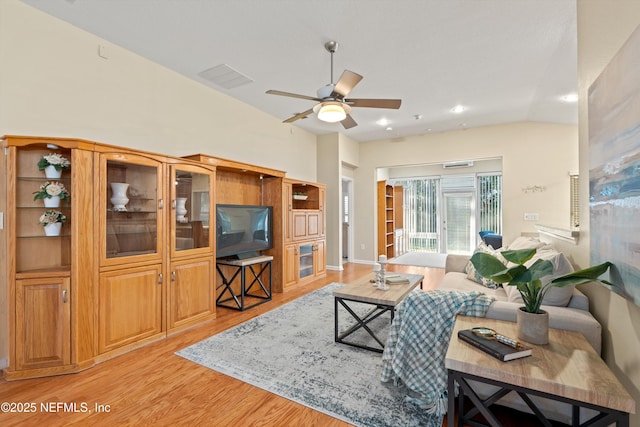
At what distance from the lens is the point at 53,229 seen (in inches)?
95.6

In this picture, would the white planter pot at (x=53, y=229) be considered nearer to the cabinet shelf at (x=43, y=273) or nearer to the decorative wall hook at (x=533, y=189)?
the cabinet shelf at (x=43, y=273)

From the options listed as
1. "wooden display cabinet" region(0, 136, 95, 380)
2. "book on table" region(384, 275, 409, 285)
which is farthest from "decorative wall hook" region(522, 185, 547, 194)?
"wooden display cabinet" region(0, 136, 95, 380)

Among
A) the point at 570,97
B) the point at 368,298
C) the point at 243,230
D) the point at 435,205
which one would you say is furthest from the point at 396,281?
the point at 435,205

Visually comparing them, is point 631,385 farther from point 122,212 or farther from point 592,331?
point 122,212

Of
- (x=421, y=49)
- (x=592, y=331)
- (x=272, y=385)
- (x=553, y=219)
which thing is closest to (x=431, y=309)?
(x=592, y=331)

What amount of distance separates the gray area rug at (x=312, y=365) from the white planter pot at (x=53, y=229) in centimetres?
146

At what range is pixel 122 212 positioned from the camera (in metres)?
2.79

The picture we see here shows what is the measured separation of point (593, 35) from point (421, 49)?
5.63ft

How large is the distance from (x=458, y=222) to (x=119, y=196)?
26.3 ft

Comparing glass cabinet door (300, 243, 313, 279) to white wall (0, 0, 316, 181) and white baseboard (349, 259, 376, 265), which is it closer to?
white wall (0, 0, 316, 181)

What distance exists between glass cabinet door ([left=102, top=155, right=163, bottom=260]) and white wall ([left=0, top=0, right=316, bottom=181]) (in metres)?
0.59

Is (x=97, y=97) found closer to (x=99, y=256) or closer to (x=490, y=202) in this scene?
(x=99, y=256)

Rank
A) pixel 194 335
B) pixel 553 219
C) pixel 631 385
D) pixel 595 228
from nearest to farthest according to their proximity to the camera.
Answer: pixel 631 385
pixel 595 228
pixel 194 335
pixel 553 219

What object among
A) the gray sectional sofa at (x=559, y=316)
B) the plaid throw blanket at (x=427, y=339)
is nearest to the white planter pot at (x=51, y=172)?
the plaid throw blanket at (x=427, y=339)
